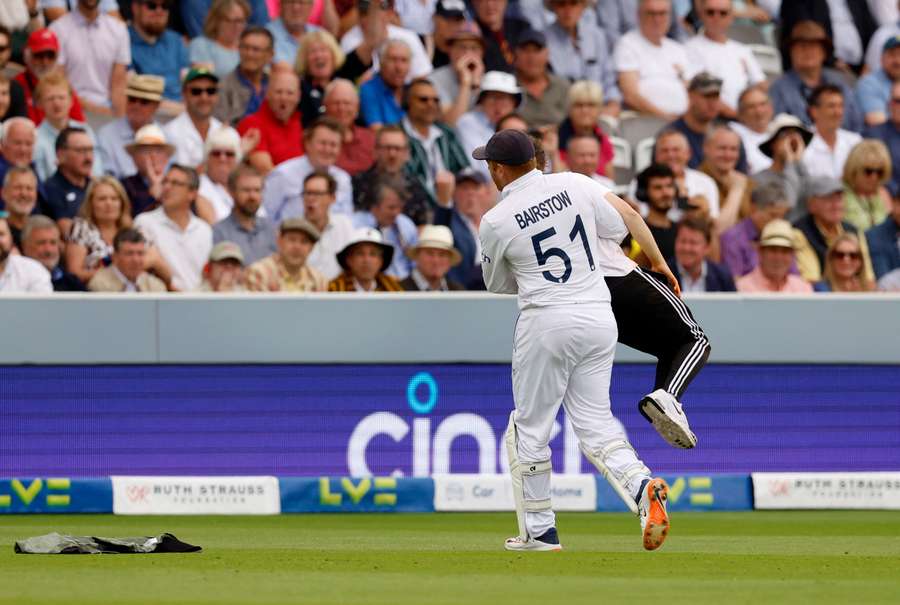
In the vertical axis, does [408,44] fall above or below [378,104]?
above

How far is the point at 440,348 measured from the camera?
12.4 m

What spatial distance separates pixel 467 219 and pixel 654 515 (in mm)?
6501

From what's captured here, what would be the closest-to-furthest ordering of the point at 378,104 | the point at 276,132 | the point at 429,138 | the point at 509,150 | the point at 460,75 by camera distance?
the point at 509,150
the point at 276,132
the point at 429,138
the point at 378,104
the point at 460,75

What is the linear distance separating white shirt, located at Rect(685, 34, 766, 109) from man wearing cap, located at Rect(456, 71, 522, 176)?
2073 mm

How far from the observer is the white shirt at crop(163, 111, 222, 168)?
13617mm

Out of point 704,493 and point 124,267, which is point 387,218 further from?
point 704,493

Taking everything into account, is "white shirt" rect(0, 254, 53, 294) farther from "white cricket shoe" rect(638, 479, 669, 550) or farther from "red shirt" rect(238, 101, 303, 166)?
"white cricket shoe" rect(638, 479, 669, 550)

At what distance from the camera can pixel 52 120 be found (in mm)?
13195

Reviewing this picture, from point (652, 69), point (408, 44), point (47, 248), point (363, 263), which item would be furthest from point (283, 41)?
point (652, 69)

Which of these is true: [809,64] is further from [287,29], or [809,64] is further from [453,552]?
[453,552]

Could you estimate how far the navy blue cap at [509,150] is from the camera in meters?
7.62

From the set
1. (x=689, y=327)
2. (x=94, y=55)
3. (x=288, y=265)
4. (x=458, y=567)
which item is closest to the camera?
(x=458, y=567)

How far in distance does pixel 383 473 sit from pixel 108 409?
211cm

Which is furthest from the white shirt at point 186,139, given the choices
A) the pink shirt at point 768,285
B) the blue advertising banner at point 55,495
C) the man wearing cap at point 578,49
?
the pink shirt at point 768,285
